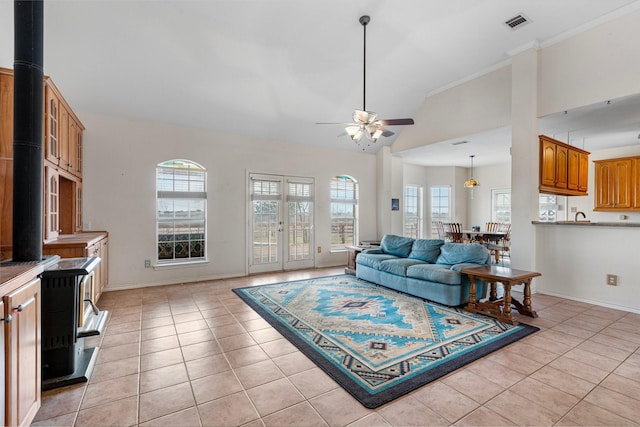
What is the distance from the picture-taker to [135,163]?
16.4 feet

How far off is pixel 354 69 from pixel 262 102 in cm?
161

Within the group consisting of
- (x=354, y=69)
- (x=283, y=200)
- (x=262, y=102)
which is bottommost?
(x=283, y=200)

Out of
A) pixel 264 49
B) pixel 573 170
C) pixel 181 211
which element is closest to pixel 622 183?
pixel 573 170

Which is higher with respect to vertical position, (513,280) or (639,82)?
(639,82)

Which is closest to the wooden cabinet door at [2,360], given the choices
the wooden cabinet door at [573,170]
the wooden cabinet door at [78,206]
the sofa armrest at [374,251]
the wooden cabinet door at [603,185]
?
the wooden cabinet door at [78,206]

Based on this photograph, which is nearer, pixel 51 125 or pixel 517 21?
pixel 51 125

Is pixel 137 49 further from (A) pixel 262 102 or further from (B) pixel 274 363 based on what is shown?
(B) pixel 274 363

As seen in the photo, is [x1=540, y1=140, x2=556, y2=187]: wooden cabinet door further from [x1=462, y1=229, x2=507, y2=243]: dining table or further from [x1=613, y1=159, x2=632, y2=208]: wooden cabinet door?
[x1=613, y1=159, x2=632, y2=208]: wooden cabinet door

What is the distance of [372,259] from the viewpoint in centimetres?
519

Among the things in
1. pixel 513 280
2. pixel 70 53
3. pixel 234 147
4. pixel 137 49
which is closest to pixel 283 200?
pixel 234 147

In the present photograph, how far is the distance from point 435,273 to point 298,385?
251 cm

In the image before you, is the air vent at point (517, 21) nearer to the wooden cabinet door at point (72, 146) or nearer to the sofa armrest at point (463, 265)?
the sofa armrest at point (463, 265)

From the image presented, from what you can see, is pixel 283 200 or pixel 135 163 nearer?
pixel 135 163

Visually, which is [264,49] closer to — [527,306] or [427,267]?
[427,267]
